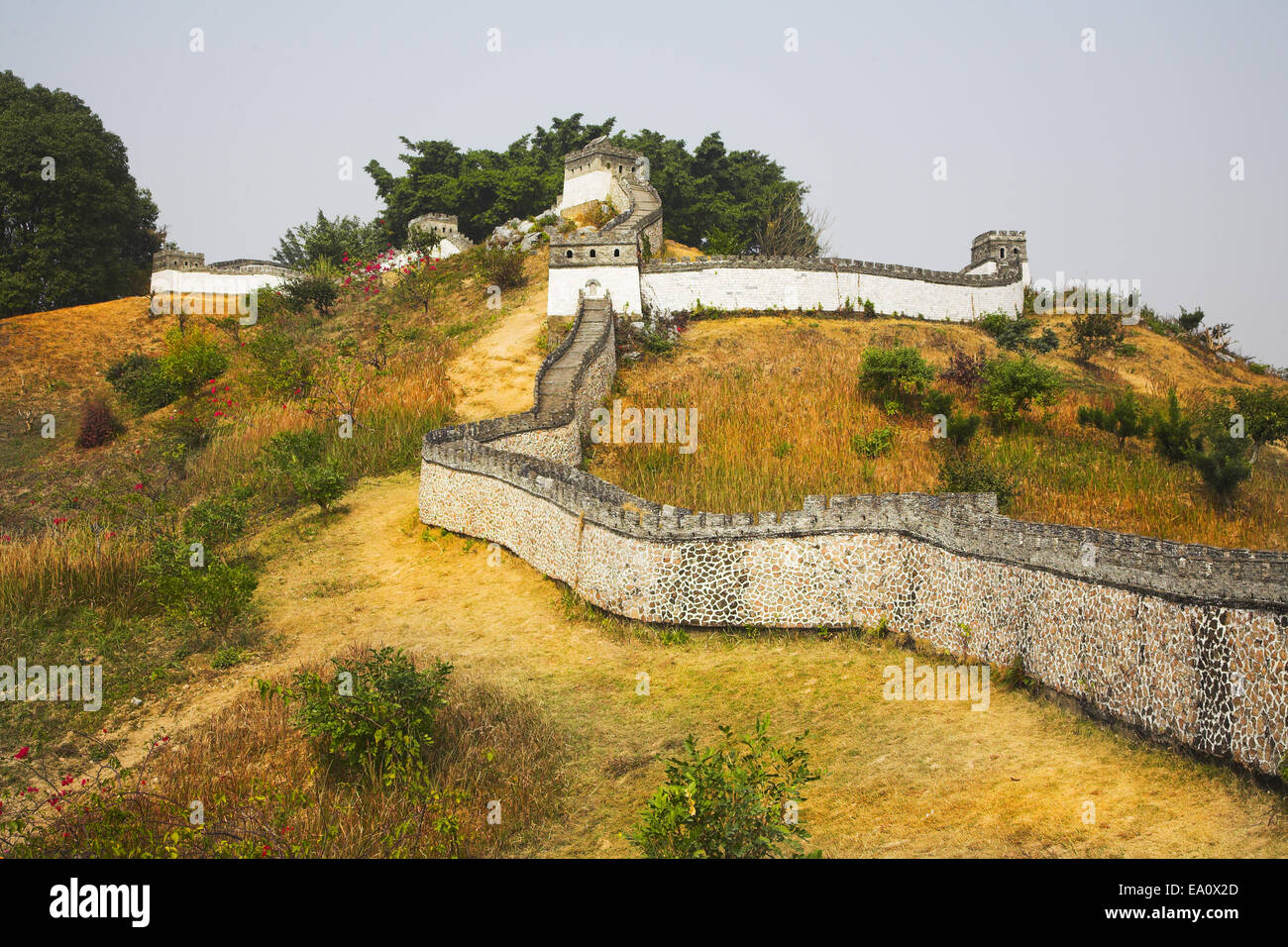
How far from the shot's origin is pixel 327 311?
122 ft

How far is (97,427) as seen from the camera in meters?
28.4

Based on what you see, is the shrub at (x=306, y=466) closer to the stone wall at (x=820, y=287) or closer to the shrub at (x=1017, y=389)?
the stone wall at (x=820, y=287)

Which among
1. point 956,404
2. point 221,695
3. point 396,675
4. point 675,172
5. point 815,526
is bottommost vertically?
point 221,695

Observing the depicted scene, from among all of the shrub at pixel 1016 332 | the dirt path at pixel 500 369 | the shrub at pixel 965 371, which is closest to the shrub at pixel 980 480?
the shrub at pixel 965 371

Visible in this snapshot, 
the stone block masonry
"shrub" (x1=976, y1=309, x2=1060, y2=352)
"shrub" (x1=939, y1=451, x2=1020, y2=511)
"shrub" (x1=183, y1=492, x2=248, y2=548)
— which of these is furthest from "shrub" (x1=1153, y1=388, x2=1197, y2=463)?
"shrub" (x1=183, y1=492, x2=248, y2=548)

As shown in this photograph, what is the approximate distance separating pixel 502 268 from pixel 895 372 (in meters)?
18.2

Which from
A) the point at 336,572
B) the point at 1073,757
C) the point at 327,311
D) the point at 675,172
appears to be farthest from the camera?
the point at 675,172

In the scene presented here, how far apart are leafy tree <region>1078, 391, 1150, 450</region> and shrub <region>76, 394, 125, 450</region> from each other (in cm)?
3130

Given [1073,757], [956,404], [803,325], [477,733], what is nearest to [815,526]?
[1073,757]

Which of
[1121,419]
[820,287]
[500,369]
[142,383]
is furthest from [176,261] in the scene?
[1121,419]

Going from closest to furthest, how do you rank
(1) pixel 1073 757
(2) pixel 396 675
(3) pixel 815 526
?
(1) pixel 1073 757, (2) pixel 396 675, (3) pixel 815 526

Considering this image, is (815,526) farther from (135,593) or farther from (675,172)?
(675,172)

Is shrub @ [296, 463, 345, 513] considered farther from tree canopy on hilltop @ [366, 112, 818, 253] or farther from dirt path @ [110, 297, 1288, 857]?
tree canopy on hilltop @ [366, 112, 818, 253]

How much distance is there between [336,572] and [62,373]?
22.2 meters
